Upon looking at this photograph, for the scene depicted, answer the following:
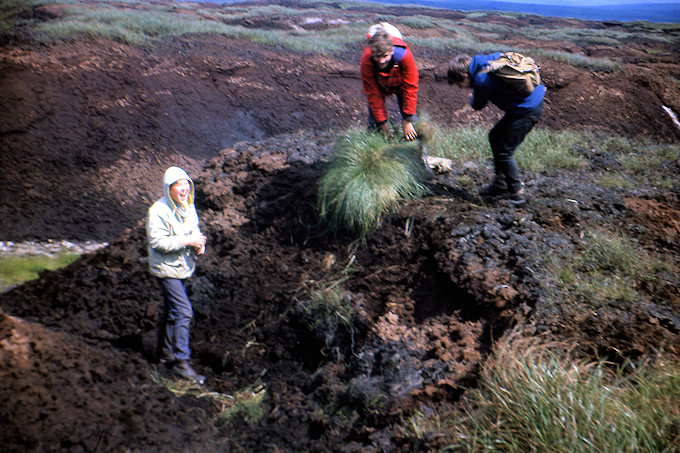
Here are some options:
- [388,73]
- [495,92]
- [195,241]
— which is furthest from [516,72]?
[195,241]

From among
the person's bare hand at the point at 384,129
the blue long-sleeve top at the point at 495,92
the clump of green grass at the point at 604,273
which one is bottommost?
the clump of green grass at the point at 604,273

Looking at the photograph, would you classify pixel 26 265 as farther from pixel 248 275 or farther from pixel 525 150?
pixel 525 150

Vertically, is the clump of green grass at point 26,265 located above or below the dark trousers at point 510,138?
below

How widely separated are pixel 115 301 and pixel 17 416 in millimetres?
1716

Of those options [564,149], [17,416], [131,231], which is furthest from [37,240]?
[564,149]

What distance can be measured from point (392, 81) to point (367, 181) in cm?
117

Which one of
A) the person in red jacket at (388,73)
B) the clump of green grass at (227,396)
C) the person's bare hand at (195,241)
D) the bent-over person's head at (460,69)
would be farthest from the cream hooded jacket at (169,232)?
the bent-over person's head at (460,69)

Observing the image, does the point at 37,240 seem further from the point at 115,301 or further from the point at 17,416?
the point at 17,416

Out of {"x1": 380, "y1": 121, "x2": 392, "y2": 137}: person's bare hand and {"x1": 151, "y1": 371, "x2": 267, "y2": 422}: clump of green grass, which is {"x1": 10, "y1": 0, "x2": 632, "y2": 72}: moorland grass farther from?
{"x1": 151, "y1": 371, "x2": 267, "y2": 422}: clump of green grass

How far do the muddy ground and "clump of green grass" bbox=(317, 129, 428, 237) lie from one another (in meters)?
0.17

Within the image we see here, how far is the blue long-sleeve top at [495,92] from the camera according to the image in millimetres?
3941

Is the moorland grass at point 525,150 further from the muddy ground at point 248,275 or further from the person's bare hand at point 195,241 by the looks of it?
the person's bare hand at point 195,241

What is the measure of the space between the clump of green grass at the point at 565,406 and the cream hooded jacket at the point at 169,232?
82.9 inches

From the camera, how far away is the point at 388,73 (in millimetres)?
4562
